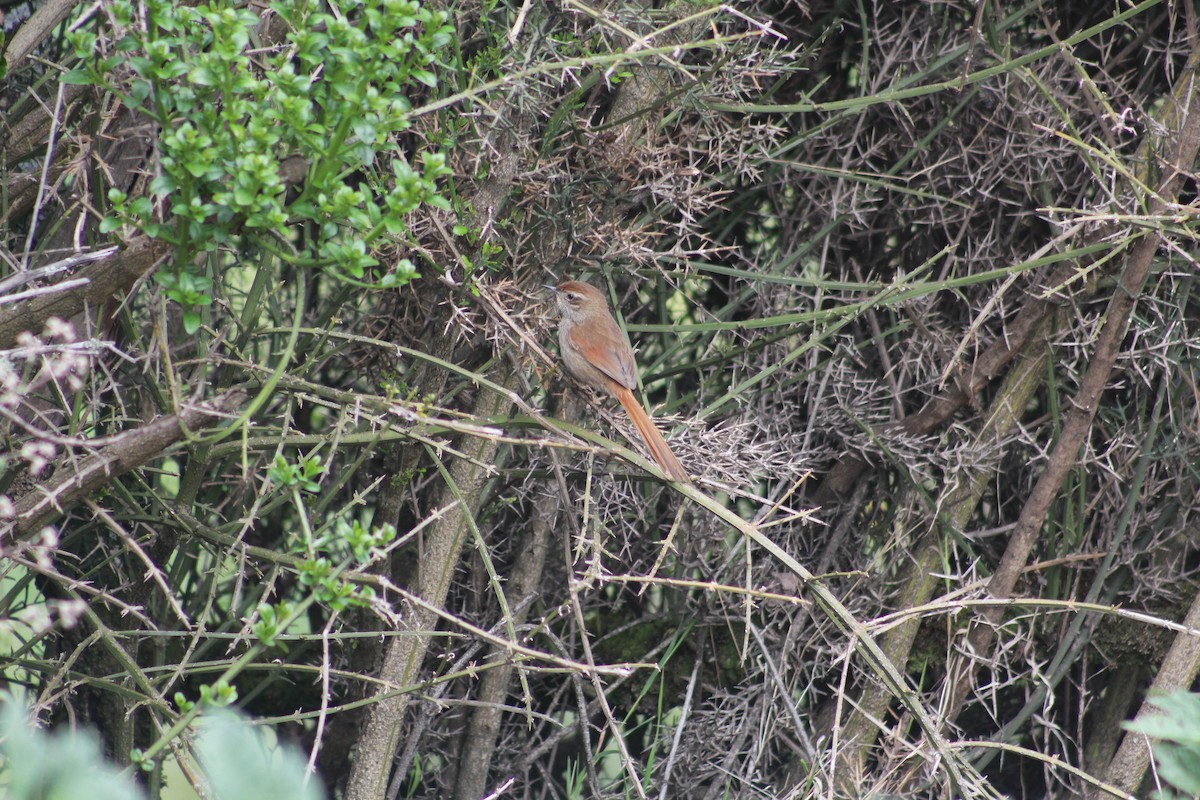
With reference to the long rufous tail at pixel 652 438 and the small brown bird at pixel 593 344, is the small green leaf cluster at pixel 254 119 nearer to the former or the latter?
the long rufous tail at pixel 652 438

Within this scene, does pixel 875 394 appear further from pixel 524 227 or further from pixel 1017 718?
pixel 524 227

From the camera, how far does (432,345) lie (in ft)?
11.8

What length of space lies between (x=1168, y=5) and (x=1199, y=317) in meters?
1.13

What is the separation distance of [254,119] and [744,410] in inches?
93.8

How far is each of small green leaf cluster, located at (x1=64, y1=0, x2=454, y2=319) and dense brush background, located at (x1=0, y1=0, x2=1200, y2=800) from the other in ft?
2.63

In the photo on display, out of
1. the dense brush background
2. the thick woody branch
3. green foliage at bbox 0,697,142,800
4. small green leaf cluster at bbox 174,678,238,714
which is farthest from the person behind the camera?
the dense brush background

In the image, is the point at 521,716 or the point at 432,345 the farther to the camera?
the point at 521,716

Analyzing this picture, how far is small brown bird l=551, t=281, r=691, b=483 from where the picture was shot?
3.66 m

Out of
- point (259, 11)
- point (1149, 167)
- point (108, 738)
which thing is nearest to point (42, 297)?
point (259, 11)

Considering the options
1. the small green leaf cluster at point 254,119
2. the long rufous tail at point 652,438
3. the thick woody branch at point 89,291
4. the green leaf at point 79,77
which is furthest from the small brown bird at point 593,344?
the green leaf at point 79,77

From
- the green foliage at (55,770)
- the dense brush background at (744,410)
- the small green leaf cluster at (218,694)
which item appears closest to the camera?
the green foliage at (55,770)

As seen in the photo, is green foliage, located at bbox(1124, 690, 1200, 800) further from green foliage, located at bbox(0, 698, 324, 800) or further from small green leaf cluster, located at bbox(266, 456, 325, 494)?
→ small green leaf cluster, located at bbox(266, 456, 325, 494)

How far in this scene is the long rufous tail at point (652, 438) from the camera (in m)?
3.22

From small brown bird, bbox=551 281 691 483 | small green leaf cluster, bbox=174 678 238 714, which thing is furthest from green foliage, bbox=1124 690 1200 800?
small brown bird, bbox=551 281 691 483
